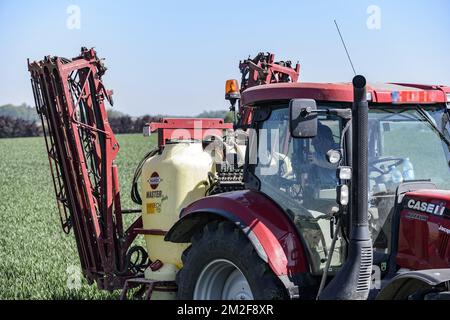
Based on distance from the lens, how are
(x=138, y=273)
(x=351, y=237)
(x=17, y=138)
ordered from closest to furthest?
(x=351, y=237)
(x=138, y=273)
(x=17, y=138)

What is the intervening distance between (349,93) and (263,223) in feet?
3.46

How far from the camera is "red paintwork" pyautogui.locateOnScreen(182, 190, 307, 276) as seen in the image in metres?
4.51

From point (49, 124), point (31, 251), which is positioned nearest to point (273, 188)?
point (49, 124)

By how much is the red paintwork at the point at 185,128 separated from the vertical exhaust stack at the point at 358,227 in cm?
265

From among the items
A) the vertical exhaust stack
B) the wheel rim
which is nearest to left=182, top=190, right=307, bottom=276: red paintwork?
the vertical exhaust stack

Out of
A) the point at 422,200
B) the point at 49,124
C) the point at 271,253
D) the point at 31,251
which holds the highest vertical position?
the point at 49,124

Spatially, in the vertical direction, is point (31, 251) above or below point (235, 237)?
below

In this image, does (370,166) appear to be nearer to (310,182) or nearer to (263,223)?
(310,182)

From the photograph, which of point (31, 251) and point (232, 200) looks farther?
point (31, 251)

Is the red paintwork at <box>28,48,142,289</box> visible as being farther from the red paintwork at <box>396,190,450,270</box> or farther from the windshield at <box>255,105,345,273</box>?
the red paintwork at <box>396,190,450,270</box>

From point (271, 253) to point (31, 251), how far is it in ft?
21.9

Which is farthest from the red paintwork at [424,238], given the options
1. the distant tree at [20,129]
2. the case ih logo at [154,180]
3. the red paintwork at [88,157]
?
the distant tree at [20,129]

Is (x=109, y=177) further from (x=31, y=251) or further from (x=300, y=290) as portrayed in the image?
(x=31, y=251)
